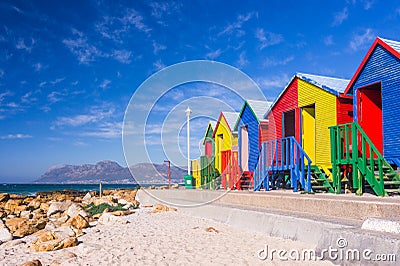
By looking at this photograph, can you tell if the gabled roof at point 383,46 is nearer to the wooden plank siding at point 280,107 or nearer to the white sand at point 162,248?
the wooden plank siding at point 280,107

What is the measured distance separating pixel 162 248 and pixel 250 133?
402 inches

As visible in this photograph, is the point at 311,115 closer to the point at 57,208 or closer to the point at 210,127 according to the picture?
the point at 210,127

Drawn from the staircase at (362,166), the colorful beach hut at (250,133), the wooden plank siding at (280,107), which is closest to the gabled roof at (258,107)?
the colorful beach hut at (250,133)

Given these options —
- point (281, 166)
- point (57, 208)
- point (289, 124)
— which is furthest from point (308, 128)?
point (57, 208)

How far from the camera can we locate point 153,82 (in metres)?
12.4

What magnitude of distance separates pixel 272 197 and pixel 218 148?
11.5m

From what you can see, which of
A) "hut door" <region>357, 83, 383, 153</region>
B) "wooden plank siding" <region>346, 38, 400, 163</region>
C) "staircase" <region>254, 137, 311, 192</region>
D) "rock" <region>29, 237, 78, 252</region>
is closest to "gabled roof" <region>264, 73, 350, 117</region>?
"hut door" <region>357, 83, 383, 153</region>

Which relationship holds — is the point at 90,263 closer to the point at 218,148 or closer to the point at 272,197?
the point at 272,197

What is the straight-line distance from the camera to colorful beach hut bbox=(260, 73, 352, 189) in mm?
12250

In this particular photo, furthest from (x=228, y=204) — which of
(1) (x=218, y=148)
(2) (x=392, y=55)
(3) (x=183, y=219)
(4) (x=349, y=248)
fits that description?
(1) (x=218, y=148)

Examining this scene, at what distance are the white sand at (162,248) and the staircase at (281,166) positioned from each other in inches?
130

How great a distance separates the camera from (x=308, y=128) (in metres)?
13.9

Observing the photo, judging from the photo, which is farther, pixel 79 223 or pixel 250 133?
pixel 250 133

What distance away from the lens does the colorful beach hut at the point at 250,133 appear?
1638 cm
